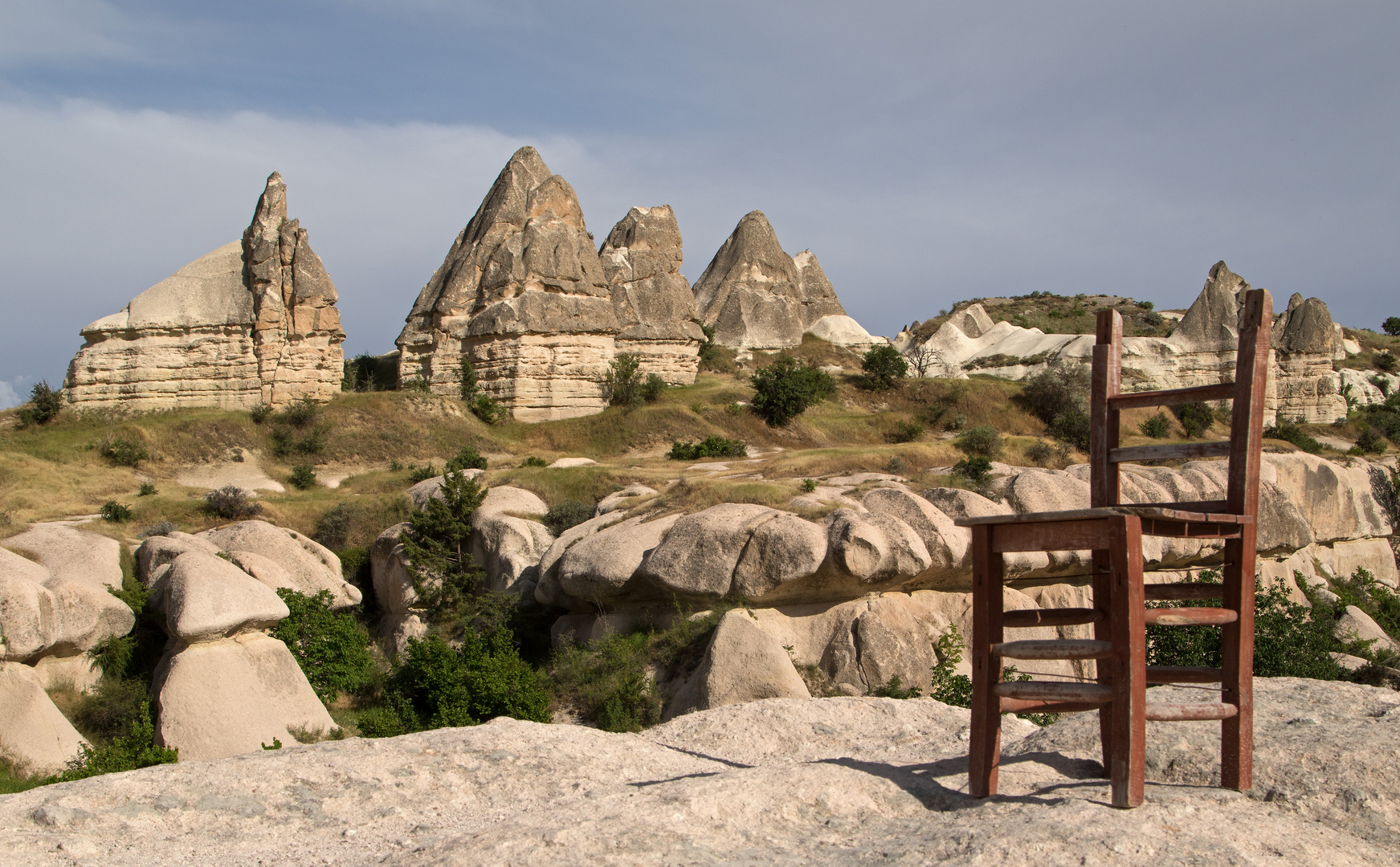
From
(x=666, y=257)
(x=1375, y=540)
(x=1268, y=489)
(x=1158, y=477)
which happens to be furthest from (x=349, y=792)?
(x=666, y=257)

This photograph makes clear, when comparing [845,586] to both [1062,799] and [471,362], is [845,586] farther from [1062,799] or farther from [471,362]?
[471,362]

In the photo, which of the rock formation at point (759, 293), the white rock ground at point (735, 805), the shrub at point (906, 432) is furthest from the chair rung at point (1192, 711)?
the rock formation at point (759, 293)

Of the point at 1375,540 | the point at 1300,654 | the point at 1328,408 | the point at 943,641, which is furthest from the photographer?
the point at 1328,408

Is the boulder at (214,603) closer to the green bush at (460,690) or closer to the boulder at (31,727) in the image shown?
the boulder at (31,727)

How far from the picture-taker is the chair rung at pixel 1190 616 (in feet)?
14.5

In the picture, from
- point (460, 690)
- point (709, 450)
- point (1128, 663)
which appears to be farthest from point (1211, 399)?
point (709, 450)

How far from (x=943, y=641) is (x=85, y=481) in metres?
19.1

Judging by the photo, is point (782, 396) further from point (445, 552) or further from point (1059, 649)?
point (1059, 649)

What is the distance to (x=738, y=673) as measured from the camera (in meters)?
11.0

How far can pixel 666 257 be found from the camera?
1639 inches

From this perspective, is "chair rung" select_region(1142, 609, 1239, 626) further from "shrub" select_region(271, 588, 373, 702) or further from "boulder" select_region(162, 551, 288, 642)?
"shrub" select_region(271, 588, 373, 702)

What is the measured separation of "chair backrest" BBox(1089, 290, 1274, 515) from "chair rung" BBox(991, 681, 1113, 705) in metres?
0.84

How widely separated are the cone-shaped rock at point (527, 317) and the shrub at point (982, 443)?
13.1 m

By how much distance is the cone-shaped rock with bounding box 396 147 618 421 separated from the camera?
31.9 m
